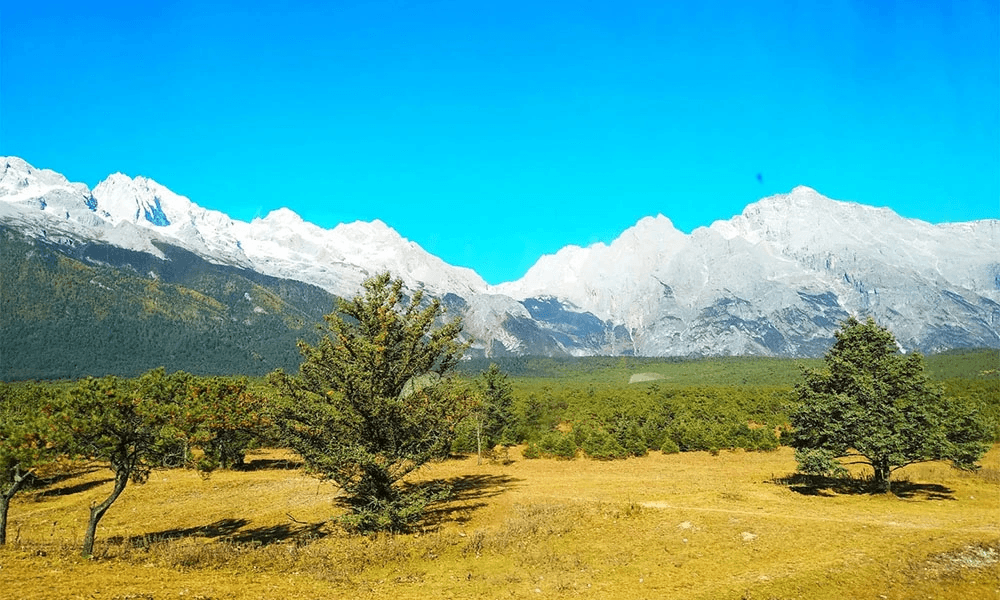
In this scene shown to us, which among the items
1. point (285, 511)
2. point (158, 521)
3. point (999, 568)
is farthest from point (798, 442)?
point (158, 521)

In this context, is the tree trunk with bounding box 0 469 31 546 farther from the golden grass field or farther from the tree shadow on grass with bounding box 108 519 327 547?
the tree shadow on grass with bounding box 108 519 327 547

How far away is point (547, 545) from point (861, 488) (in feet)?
76.7

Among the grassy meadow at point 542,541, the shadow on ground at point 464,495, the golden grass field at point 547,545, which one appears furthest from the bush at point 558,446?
the golden grass field at point 547,545

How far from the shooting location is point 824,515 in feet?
85.0

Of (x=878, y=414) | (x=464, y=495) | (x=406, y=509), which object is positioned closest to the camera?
(x=406, y=509)

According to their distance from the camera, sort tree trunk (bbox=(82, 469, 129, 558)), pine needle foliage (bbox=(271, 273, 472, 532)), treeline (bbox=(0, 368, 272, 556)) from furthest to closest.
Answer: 1. pine needle foliage (bbox=(271, 273, 472, 532))
2. tree trunk (bbox=(82, 469, 129, 558))
3. treeline (bbox=(0, 368, 272, 556))

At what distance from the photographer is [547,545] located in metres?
22.2

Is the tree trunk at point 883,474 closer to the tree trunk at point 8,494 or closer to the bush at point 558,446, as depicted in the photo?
the bush at point 558,446

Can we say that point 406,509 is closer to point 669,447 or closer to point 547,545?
point 547,545

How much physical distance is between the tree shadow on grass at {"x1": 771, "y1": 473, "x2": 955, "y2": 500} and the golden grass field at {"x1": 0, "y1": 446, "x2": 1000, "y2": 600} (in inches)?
11.2

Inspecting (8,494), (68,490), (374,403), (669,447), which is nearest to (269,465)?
(68,490)

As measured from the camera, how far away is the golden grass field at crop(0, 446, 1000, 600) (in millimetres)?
16391

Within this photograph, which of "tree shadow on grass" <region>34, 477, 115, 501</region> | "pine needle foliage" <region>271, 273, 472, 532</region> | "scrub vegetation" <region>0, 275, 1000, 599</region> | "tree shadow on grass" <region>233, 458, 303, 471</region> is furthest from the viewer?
"tree shadow on grass" <region>233, 458, 303, 471</region>

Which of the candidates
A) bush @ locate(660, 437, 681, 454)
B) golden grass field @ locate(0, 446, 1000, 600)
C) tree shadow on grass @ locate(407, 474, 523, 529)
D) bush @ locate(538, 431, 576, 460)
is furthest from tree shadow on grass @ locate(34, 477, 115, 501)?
bush @ locate(660, 437, 681, 454)
